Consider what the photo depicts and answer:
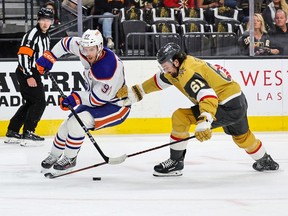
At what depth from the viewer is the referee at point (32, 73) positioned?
770 centimetres

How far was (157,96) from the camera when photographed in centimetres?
862

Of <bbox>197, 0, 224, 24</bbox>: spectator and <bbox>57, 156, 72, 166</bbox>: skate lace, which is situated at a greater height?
<bbox>197, 0, 224, 24</bbox>: spectator

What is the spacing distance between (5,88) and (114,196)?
149 inches

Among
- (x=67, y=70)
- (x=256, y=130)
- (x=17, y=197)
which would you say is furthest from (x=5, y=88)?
(x=17, y=197)

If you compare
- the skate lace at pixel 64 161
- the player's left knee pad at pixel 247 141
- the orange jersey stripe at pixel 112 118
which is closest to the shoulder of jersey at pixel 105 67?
Answer: the orange jersey stripe at pixel 112 118

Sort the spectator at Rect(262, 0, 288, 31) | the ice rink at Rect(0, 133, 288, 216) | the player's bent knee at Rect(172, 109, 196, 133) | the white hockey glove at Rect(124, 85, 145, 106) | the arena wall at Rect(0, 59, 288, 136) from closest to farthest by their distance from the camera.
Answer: the ice rink at Rect(0, 133, 288, 216)
the player's bent knee at Rect(172, 109, 196, 133)
the white hockey glove at Rect(124, 85, 145, 106)
the arena wall at Rect(0, 59, 288, 136)
the spectator at Rect(262, 0, 288, 31)

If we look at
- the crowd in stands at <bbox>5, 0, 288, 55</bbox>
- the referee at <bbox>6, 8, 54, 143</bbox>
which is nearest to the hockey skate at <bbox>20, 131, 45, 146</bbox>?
the referee at <bbox>6, 8, 54, 143</bbox>

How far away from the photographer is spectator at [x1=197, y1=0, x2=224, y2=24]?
934cm

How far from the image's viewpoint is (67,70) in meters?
8.49

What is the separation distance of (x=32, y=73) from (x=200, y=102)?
2841mm

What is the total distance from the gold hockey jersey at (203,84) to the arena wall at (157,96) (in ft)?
8.90

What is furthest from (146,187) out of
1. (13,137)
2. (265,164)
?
(13,137)

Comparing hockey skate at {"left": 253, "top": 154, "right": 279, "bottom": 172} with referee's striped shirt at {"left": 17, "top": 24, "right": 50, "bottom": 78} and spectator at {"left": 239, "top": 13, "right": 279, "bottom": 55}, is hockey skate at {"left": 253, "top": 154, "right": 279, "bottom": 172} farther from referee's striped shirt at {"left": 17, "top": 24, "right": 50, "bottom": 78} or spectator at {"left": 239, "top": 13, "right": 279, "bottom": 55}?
spectator at {"left": 239, "top": 13, "right": 279, "bottom": 55}

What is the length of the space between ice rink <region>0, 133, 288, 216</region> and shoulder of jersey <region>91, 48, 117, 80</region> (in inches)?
27.3
